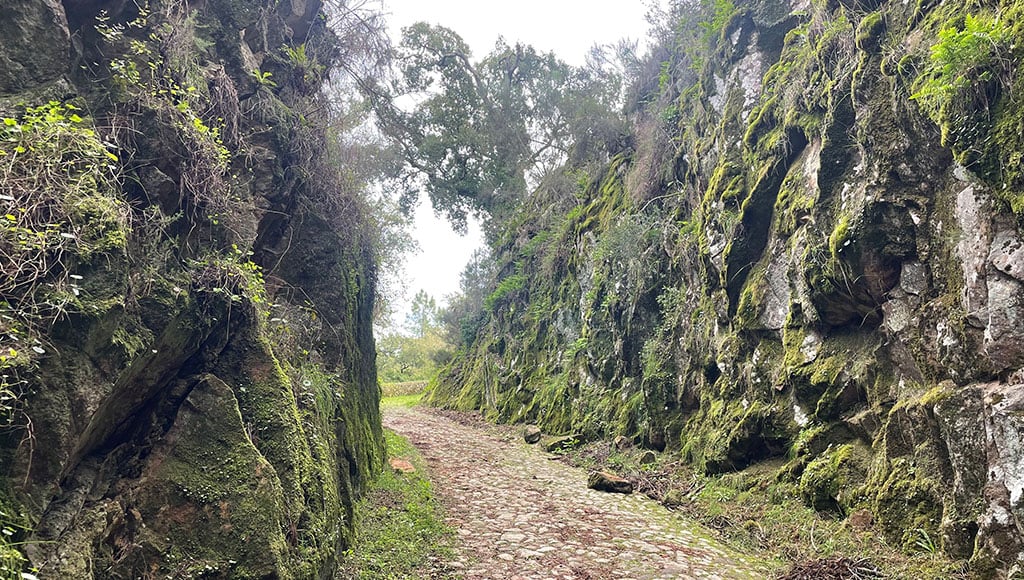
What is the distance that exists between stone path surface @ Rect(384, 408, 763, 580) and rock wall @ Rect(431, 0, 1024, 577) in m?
1.52

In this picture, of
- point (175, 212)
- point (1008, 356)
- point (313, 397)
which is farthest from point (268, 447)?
point (1008, 356)

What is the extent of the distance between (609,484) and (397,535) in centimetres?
412

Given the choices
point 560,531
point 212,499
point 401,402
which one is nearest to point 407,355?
point 401,402

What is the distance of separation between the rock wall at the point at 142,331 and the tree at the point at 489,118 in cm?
1260

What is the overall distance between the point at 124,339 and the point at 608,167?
1692 cm

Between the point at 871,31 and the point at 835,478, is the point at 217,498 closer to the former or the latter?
the point at 835,478

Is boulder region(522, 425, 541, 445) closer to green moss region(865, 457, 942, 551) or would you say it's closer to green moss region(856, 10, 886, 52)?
green moss region(865, 457, 942, 551)

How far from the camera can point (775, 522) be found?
6070 millimetres

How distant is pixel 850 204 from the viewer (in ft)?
21.5

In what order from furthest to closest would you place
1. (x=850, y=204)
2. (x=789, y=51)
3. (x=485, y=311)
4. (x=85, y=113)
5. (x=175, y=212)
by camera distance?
(x=485, y=311), (x=789, y=51), (x=850, y=204), (x=175, y=212), (x=85, y=113)

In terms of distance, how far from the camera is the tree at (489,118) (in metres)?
17.9

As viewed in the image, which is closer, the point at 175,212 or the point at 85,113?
the point at 85,113

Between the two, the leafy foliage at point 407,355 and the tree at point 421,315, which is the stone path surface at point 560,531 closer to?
the leafy foliage at point 407,355

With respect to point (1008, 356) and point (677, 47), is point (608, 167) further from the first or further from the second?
point (1008, 356)
